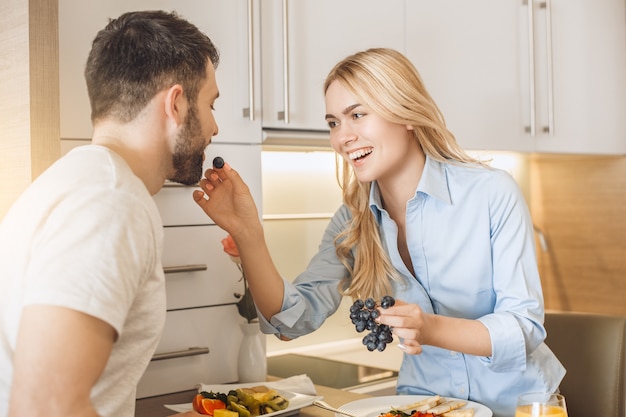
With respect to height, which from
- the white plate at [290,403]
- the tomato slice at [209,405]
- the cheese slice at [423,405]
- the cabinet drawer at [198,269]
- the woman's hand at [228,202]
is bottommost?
the white plate at [290,403]

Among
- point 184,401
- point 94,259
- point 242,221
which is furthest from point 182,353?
point 94,259

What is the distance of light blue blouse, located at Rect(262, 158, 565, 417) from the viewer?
152 cm

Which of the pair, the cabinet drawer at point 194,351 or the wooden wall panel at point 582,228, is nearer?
the cabinet drawer at point 194,351

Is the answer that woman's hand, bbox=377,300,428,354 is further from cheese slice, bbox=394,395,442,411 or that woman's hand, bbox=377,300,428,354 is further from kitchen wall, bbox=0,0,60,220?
kitchen wall, bbox=0,0,60,220

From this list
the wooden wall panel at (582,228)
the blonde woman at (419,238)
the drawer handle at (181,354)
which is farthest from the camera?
the wooden wall panel at (582,228)

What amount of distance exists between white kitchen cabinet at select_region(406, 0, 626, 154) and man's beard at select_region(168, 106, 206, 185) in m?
1.25

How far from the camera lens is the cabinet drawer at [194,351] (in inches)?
69.3

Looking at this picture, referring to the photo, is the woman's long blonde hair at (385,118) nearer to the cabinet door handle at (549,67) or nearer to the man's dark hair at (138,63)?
the man's dark hair at (138,63)

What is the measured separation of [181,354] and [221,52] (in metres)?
0.74

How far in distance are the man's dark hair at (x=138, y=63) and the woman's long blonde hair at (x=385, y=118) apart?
0.59 meters

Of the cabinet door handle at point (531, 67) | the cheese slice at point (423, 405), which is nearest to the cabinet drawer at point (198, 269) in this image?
the cheese slice at point (423, 405)

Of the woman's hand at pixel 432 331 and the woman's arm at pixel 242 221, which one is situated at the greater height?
the woman's arm at pixel 242 221

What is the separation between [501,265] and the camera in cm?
154

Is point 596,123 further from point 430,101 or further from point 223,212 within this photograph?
point 223,212
